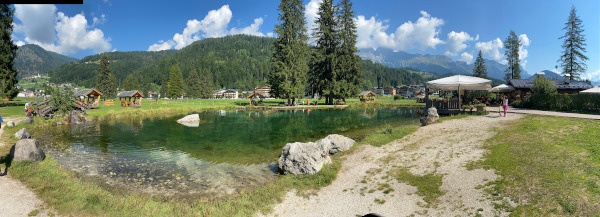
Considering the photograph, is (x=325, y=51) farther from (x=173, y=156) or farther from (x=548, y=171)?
(x=548, y=171)

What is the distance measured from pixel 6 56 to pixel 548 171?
196ft

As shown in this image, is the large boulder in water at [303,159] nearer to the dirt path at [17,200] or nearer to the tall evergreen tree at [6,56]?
the dirt path at [17,200]

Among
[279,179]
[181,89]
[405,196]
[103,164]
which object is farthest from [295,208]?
[181,89]

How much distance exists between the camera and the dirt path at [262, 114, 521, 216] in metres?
7.44

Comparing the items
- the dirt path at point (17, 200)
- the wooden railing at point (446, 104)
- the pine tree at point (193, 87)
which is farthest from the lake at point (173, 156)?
the pine tree at point (193, 87)

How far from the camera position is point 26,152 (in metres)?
12.5

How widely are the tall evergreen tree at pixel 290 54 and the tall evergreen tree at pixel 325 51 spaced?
2.86 m

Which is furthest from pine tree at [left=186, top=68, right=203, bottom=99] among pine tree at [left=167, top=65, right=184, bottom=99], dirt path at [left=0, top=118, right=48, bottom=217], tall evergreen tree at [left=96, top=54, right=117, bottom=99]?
dirt path at [left=0, top=118, right=48, bottom=217]

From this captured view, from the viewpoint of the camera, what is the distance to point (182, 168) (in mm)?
12984

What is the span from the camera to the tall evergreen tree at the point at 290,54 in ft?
172

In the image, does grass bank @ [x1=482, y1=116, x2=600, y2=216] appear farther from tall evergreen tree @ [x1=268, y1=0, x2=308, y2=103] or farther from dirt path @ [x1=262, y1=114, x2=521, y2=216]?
tall evergreen tree @ [x1=268, y1=0, x2=308, y2=103]

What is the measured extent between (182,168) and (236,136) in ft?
28.2

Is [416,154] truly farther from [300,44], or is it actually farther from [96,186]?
[300,44]

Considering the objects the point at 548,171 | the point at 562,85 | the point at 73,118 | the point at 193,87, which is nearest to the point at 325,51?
the point at 562,85
